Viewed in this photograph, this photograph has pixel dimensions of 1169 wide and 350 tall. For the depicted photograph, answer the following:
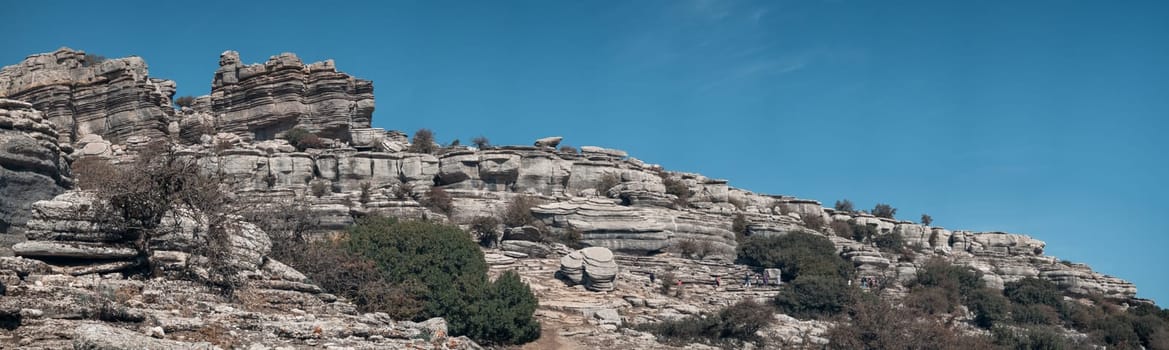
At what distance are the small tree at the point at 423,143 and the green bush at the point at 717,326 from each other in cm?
1972

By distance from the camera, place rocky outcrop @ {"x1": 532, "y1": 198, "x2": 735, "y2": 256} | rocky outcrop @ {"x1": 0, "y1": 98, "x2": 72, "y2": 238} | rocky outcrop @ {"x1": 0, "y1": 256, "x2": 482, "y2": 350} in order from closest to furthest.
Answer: rocky outcrop @ {"x1": 0, "y1": 256, "x2": 482, "y2": 350}
rocky outcrop @ {"x1": 0, "y1": 98, "x2": 72, "y2": 238}
rocky outcrop @ {"x1": 532, "y1": 198, "x2": 735, "y2": 256}

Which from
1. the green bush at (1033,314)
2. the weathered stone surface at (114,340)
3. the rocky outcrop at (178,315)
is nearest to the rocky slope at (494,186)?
the green bush at (1033,314)

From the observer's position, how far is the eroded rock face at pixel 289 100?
5166 cm

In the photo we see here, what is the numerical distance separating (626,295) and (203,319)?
26445 mm

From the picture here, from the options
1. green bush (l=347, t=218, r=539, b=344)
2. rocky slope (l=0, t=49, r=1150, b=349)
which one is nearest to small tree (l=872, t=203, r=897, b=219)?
rocky slope (l=0, t=49, r=1150, b=349)

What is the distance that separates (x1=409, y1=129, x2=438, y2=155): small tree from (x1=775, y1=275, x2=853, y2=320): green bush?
17758 millimetres

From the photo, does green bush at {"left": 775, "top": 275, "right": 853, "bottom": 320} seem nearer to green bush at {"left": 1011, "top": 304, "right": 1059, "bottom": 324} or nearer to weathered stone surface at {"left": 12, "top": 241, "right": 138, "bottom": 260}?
green bush at {"left": 1011, "top": 304, "right": 1059, "bottom": 324}

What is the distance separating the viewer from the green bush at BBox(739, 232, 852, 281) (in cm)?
4819

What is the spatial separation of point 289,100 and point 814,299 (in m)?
23.5

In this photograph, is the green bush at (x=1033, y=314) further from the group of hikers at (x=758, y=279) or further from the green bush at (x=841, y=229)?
the green bush at (x=841, y=229)

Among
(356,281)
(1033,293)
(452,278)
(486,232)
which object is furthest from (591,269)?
(1033,293)

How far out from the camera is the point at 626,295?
133ft

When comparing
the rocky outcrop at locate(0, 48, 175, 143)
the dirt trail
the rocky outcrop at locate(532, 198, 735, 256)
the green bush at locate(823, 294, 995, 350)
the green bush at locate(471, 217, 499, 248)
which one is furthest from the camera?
the rocky outcrop at locate(0, 48, 175, 143)

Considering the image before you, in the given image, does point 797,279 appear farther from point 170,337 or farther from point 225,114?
point 170,337
